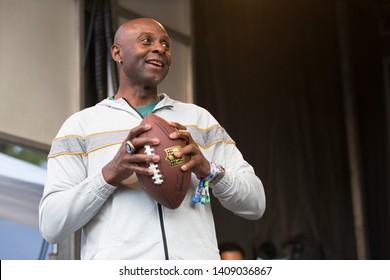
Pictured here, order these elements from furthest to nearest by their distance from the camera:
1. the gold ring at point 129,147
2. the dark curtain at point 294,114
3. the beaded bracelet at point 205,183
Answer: the dark curtain at point 294,114, the beaded bracelet at point 205,183, the gold ring at point 129,147

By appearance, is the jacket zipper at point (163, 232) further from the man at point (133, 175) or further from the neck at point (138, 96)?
the neck at point (138, 96)

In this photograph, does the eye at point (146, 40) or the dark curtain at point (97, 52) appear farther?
the dark curtain at point (97, 52)

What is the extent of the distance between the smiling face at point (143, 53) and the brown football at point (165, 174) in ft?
0.79

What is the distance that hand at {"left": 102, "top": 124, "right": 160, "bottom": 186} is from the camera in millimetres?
2041

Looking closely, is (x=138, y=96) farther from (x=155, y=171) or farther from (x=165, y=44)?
(x=155, y=171)

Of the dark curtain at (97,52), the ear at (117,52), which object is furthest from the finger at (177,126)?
the dark curtain at (97,52)

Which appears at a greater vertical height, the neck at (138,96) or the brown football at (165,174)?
the neck at (138,96)

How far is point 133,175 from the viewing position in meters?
2.17

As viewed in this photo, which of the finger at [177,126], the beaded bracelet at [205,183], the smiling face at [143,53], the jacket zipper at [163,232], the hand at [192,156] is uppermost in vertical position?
the smiling face at [143,53]

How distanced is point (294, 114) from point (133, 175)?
5.53m

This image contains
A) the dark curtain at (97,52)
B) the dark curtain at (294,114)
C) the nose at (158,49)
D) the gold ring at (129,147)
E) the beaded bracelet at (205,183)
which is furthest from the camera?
the dark curtain at (294,114)

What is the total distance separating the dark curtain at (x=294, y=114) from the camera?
6.80m

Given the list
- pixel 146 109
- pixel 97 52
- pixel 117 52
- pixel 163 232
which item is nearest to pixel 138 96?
pixel 146 109
